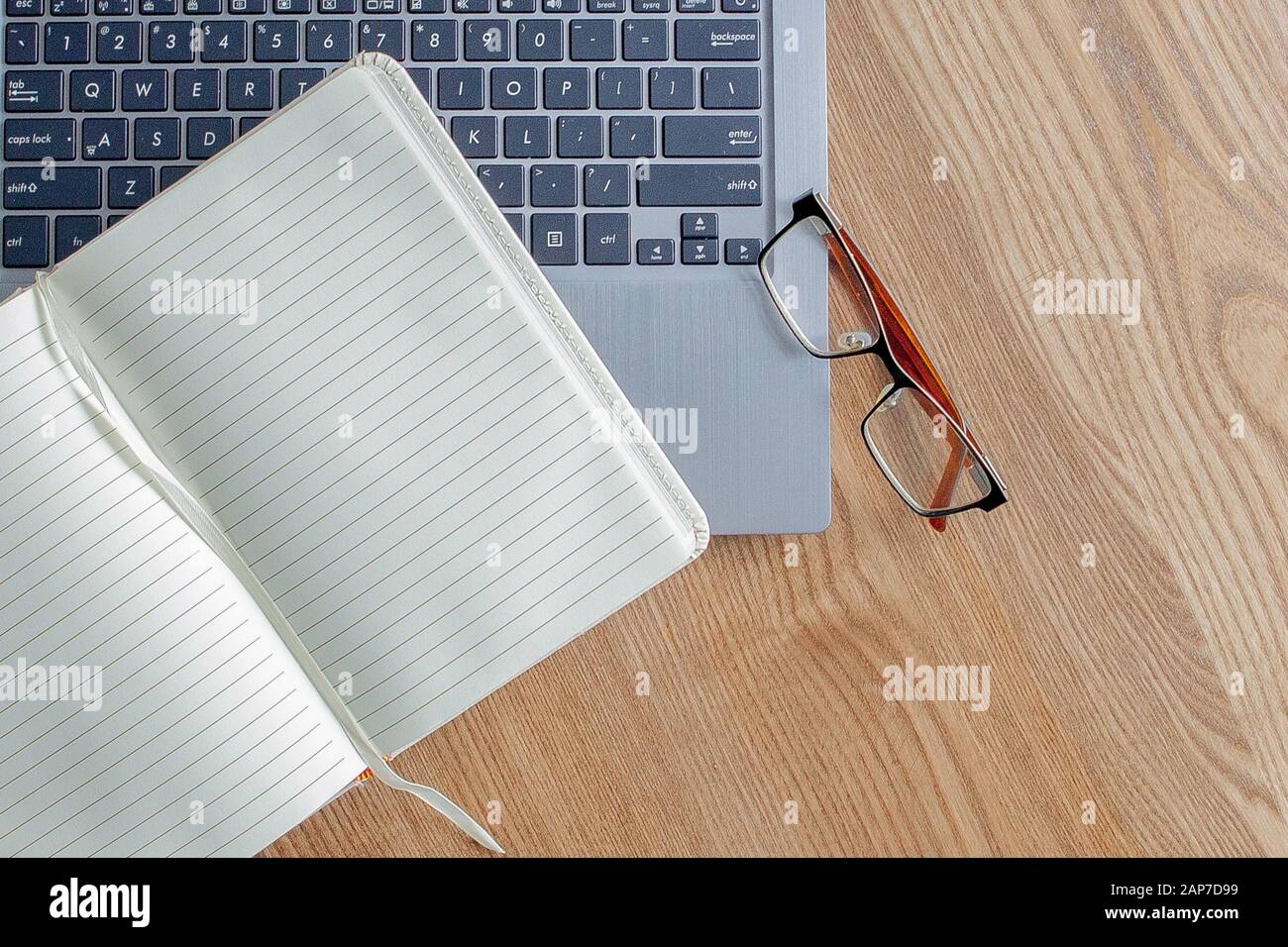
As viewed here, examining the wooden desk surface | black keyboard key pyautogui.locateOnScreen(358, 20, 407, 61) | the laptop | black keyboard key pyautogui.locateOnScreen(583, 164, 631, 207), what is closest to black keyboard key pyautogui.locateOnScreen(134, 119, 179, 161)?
the laptop

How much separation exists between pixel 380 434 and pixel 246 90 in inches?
8.3

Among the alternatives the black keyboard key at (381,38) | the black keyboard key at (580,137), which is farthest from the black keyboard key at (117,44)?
the black keyboard key at (580,137)

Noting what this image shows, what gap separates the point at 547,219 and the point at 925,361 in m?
0.21

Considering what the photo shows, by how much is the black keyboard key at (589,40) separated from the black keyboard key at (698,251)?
104mm

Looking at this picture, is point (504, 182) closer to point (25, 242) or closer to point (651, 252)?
point (651, 252)

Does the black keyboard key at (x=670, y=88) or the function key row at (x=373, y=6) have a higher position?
the function key row at (x=373, y=6)

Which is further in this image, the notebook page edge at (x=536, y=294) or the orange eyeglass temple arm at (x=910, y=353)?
the orange eyeglass temple arm at (x=910, y=353)

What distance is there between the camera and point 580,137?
489 millimetres

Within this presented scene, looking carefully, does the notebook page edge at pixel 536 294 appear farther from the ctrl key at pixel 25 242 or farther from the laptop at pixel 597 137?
the ctrl key at pixel 25 242

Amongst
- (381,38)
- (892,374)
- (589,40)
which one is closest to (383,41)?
(381,38)

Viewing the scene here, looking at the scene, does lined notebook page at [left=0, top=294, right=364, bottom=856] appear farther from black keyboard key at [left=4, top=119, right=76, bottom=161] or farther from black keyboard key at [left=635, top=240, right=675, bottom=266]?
black keyboard key at [left=635, top=240, right=675, bottom=266]

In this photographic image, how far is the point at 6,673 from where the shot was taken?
0.39 metres

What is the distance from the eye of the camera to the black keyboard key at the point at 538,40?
490 mm

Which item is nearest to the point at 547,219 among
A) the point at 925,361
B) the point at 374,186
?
the point at 374,186
